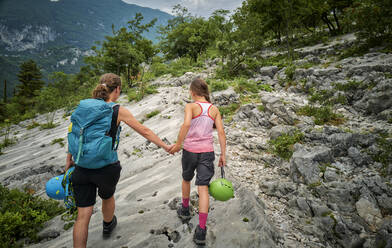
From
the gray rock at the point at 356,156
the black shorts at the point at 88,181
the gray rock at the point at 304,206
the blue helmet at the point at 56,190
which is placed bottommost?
the gray rock at the point at 304,206

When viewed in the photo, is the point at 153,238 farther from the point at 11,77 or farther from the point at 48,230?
the point at 11,77

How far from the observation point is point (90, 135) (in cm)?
232

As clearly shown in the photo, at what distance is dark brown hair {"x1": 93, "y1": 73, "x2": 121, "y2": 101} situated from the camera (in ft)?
8.50

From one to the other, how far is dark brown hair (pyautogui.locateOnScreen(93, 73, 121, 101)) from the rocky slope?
250cm

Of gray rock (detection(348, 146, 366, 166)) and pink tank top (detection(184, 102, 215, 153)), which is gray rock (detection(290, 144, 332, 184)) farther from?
pink tank top (detection(184, 102, 215, 153))

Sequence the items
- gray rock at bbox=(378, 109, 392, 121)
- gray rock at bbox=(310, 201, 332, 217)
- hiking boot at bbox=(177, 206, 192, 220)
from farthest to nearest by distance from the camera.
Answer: gray rock at bbox=(378, 109, 392, 121), hiking boot at bbox=(177, 206, 192, 220), gray rock at bbox=(310, 201, 332, 217)

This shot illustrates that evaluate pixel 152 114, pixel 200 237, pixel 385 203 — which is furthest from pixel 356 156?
pixel 152 114

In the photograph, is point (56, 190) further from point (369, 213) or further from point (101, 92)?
point (369, 213)

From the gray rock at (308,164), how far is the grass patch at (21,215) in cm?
574

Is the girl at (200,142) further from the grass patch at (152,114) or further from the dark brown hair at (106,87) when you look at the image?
the grass patch at (152,114)

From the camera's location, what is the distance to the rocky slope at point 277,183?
120 inches

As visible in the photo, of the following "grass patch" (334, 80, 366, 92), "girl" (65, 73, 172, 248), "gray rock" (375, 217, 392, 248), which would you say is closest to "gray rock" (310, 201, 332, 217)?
"gray rock" (375, 217, 392, 248)

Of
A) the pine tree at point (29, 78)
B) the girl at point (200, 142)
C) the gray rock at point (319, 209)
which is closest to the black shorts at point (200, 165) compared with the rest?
the girl at point (200, 142)

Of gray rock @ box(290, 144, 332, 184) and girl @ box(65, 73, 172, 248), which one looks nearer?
girl @ box(65, 73, 172, 248)
